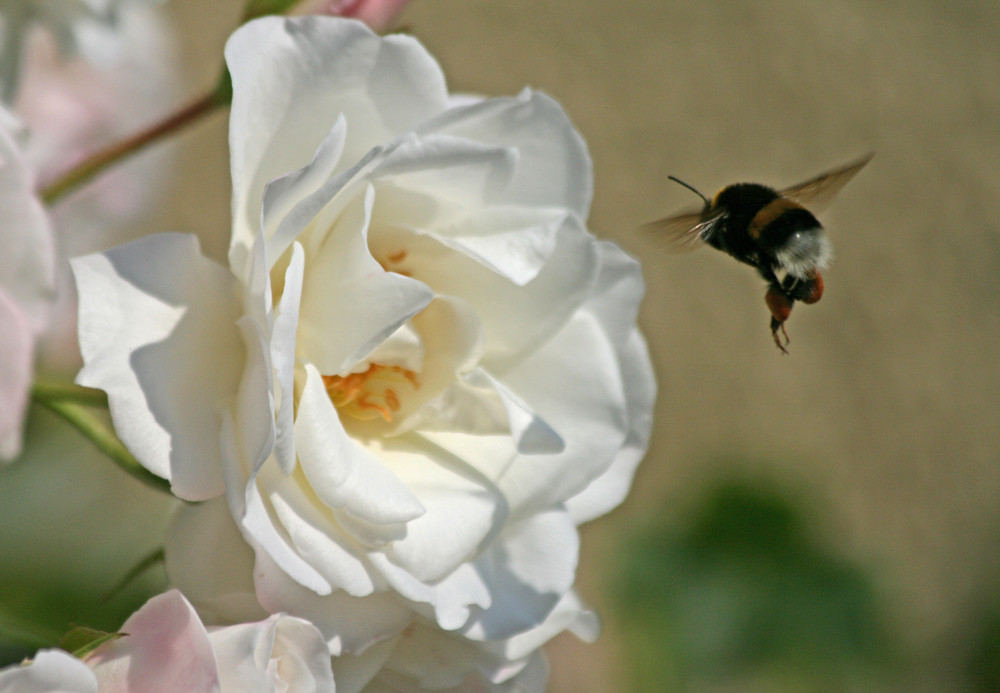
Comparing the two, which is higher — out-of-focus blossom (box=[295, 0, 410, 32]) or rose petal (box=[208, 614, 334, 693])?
out-of-focus blossom (box=[295, 0, 410, 32])

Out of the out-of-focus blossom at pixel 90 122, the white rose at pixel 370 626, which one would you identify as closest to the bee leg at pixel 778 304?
the white rose at pixel 370 626

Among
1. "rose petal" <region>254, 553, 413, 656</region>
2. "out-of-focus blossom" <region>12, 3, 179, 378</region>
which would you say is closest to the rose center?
→ "rose petal" <region>254, 553, 413, 656</region>

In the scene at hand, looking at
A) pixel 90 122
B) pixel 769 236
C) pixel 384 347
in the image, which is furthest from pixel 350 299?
pixel 90 122

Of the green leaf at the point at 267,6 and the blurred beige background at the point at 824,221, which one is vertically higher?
the green leaf at the point at 267,6

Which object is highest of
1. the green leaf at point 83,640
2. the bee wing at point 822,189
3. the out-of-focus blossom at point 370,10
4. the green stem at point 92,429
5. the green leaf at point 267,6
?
the out-of-focus blossom at point 370,10

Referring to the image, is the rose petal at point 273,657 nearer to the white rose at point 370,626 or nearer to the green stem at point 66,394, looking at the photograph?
the white rose at point 370,626

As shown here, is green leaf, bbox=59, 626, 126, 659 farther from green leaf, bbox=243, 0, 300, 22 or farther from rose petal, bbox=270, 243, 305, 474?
green leaf, bbox=243, 0, 300, 22

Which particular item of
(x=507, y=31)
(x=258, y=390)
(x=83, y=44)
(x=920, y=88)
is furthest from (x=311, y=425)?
(x=920, y=88)
